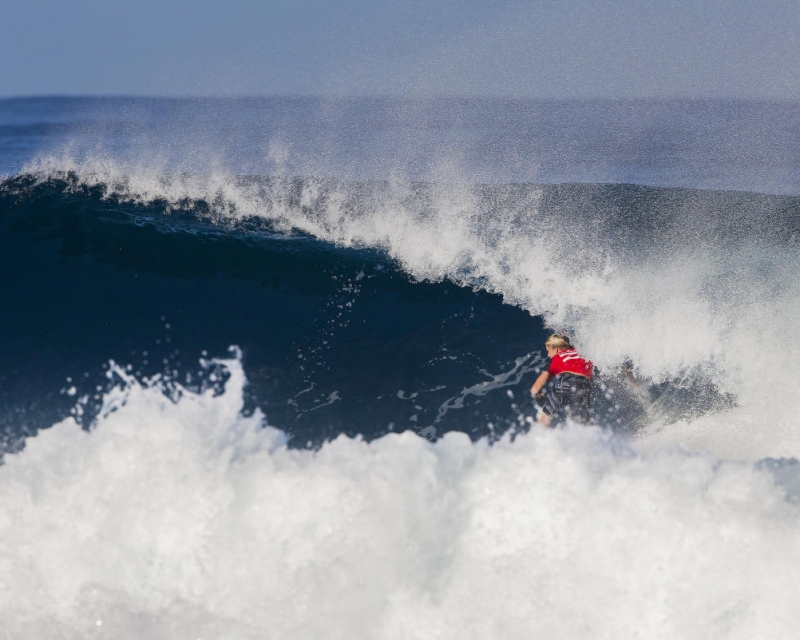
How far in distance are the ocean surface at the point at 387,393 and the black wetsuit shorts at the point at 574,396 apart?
1.04ft

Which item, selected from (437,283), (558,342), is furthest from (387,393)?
(437,283)

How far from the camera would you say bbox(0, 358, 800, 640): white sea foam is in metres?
5.71

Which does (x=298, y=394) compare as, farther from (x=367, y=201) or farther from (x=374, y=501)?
(x=367, y=201)

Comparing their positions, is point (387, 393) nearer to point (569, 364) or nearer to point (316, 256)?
point (569, 364)

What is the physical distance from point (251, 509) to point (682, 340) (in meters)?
4.89

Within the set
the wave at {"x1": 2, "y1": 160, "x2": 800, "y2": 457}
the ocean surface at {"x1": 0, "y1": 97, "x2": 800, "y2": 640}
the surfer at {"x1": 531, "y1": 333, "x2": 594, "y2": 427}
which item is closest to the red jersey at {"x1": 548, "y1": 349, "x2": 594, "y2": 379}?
the surfer at {"x1": 531, "y1": 333, "x2": 594, "y2": 427}

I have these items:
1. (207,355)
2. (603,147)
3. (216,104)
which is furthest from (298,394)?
(216,104)

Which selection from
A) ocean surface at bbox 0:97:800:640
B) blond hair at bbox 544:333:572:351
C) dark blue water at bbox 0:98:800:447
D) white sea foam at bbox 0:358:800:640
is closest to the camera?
white sea foam at bbox 0:358:800:640

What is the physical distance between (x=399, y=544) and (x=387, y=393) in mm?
1975

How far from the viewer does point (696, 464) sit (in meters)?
6.23

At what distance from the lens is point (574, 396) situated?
7.20 meters

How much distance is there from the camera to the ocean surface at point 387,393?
588cm

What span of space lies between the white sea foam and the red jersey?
0.67 meters

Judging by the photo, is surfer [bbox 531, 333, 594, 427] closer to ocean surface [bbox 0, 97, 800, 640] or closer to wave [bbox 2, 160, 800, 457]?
ocean surface [bbox 0, 97, 800, 640]
